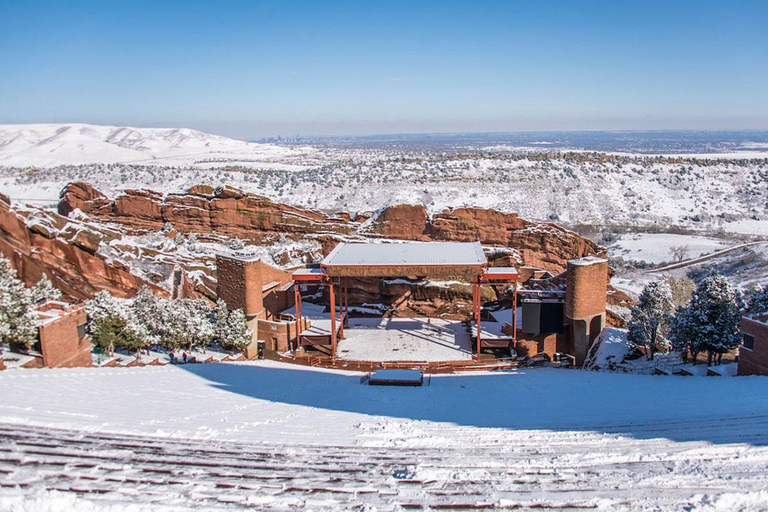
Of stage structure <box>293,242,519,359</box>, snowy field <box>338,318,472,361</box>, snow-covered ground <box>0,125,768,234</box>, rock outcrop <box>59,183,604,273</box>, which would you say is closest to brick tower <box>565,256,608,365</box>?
stage structure <box>293,242,519,359</box>

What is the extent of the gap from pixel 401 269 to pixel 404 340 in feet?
14.5

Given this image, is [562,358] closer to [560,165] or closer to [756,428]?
[756,428]

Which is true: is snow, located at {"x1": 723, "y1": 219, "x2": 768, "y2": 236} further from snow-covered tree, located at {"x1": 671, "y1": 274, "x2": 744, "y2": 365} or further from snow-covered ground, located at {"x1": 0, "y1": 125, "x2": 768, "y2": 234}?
snow-covered tree, located at {"x1": 671, "y1": 274, "x2": 744, "y2": 365}

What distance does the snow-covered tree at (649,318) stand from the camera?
21.7m

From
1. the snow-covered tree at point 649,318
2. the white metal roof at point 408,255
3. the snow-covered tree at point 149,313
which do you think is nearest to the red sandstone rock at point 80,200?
the snow-covered tree at point 149,313

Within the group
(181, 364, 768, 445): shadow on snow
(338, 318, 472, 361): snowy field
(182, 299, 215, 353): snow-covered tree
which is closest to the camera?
(181, 364, 768, 445): shadow on snow

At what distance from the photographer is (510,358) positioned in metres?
23.9

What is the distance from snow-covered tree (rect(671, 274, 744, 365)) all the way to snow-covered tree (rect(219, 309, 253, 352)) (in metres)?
18.4

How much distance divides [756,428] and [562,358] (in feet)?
47.9

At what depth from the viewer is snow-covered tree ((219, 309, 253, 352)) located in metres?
22.8

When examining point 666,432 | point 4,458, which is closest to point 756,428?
point 666,432

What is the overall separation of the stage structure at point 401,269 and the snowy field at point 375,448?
877cm

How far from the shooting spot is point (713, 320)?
2000cm

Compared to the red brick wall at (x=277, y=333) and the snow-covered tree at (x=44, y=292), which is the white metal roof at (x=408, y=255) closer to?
the red brick wall at (x=277, y=333)
